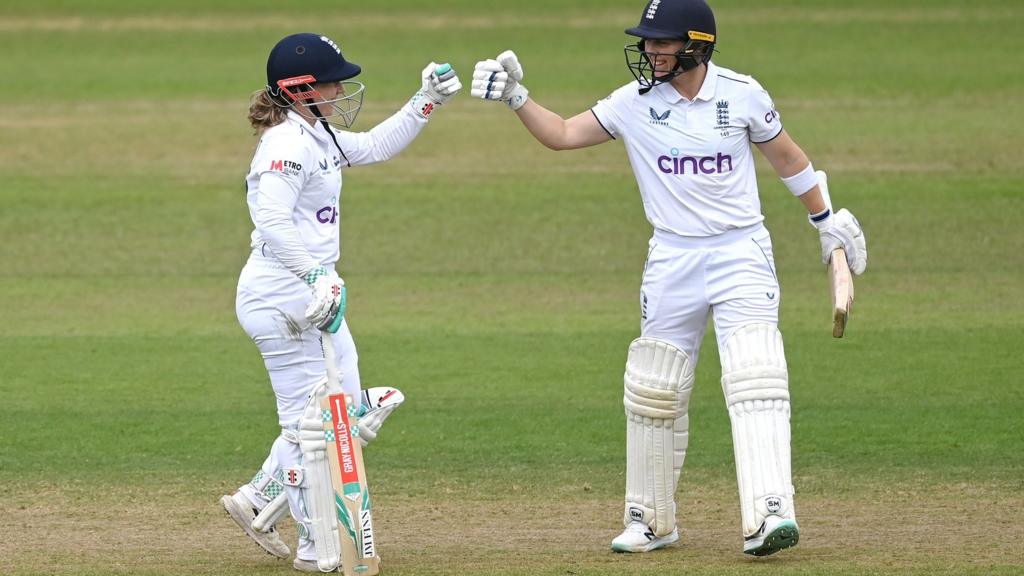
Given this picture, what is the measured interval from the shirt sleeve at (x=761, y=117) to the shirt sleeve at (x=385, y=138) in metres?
1.50

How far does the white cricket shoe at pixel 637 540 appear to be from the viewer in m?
7.15

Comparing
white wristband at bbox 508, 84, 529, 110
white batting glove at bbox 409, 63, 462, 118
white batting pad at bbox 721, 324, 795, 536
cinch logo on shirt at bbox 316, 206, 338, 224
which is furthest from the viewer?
white batting glove at bbox 409, 63, 462, 118

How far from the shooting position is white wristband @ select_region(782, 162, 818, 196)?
7222 millimetres

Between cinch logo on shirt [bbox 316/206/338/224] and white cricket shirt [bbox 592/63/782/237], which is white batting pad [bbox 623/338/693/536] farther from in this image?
cinch logo on shirt [bbox 316/206/338/224]

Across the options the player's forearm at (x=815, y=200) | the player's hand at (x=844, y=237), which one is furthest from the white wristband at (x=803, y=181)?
the player's hand at (x=844, y=237)

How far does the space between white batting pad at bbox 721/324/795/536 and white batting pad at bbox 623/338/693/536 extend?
26cm

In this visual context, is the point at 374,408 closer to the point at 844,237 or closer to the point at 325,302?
the point at 325,302

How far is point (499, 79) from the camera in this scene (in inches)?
278

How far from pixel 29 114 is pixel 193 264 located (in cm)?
838

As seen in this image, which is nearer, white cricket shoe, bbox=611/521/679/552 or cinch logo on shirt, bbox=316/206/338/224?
cinch logo on shirt, bbox=316/206/338/224

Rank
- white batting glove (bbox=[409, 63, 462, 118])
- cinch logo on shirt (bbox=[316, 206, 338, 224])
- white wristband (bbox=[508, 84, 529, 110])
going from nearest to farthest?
cinch logo on shirt (bbox=[316, 206, 338, 224])
white wristband (bbox=[508, 84, 529, 110])
white batting glove (bbox=[409, 63, 462, 118])

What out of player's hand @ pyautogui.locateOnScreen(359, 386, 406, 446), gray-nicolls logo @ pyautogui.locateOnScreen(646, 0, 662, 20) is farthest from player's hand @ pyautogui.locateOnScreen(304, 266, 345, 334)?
gray-nicolls logo @ pyautogui.locateOnScreen(646, 0, 662, 20)

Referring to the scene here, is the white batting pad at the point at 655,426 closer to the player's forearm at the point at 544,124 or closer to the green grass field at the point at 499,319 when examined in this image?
the green grass field at the point at 499,319

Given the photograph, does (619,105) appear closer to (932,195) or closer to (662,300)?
(662,300)
